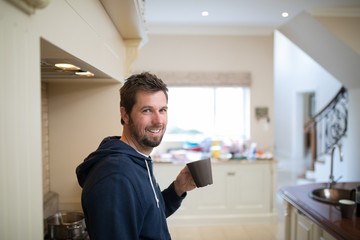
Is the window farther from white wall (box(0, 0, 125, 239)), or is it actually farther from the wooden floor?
white wall (box(0, 0, 125, 239))

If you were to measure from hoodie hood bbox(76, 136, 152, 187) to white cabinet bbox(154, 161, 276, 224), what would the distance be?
123 inches

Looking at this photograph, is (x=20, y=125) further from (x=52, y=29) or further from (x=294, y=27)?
(x=294, y=27)

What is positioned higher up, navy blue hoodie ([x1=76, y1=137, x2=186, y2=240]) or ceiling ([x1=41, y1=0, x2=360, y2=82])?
ceiling ([x1=41, y1=0, x2=360, y2=82])

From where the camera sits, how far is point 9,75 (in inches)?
22.8

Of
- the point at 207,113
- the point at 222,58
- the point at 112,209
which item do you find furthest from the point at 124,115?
the point at 207,113

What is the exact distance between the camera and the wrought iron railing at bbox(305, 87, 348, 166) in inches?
223

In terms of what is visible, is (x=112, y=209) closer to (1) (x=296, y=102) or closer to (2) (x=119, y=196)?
(2) (x=119, y=196)

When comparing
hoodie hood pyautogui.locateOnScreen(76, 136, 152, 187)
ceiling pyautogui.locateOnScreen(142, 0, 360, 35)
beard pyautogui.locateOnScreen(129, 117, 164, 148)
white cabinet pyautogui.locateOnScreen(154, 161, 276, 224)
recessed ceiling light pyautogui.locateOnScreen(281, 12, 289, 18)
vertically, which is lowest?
white cabinet pyautogui.locateOnScreen(154, 161, 276, 224)

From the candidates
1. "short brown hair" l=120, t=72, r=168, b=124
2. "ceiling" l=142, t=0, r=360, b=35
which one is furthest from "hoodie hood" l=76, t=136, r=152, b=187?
"ceiling" l=142, t=0, r=360, b=35

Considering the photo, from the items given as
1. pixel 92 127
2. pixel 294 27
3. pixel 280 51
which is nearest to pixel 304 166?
pixel 280 51

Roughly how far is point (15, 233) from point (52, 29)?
0.48 metres

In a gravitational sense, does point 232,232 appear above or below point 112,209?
below

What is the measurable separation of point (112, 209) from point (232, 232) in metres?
3.40

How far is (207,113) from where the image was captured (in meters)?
5.03
